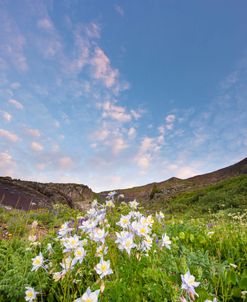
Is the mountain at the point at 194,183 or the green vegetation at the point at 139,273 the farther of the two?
the mountain at the point at 194,183

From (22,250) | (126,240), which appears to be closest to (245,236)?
(126,240)

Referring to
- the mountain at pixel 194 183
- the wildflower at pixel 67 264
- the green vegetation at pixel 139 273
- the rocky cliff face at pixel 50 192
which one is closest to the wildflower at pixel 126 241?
the green vegetation at pixel 139 273

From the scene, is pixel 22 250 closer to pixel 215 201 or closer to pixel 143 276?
pixel 143 276

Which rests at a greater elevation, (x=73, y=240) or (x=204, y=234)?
(x=204, y=234)

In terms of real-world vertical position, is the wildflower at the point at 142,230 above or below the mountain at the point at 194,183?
below

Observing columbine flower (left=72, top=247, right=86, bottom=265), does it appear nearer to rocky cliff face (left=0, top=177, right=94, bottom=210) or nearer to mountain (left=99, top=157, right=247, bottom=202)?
rocky cliff face (left=0, top=177, right=94, bottom=210)

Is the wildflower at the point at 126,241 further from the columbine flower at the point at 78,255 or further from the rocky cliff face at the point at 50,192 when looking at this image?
the rocky cliff face at the point at 50,192

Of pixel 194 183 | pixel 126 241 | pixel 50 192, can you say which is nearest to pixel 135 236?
pixel 126 241

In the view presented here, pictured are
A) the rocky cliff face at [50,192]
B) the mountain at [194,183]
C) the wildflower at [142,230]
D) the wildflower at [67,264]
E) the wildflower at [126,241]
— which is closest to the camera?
the wildflower at [67,264]

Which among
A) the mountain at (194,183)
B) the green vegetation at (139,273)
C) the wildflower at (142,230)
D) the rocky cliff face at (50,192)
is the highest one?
the mountain at (194,183)

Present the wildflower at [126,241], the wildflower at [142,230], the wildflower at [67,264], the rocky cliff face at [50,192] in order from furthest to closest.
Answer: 1. the rocky cliff face at [50,192]
2. the wildflower at [142,230]
3. the wildflower at [126,241]
4. the wildflower at [67,264]

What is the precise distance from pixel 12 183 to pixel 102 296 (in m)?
19.0

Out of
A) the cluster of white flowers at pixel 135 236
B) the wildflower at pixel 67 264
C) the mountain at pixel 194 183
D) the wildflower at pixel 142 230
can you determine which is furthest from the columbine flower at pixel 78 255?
the mountain at pixel 194 183

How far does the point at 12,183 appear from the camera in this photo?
19062 millimetres
